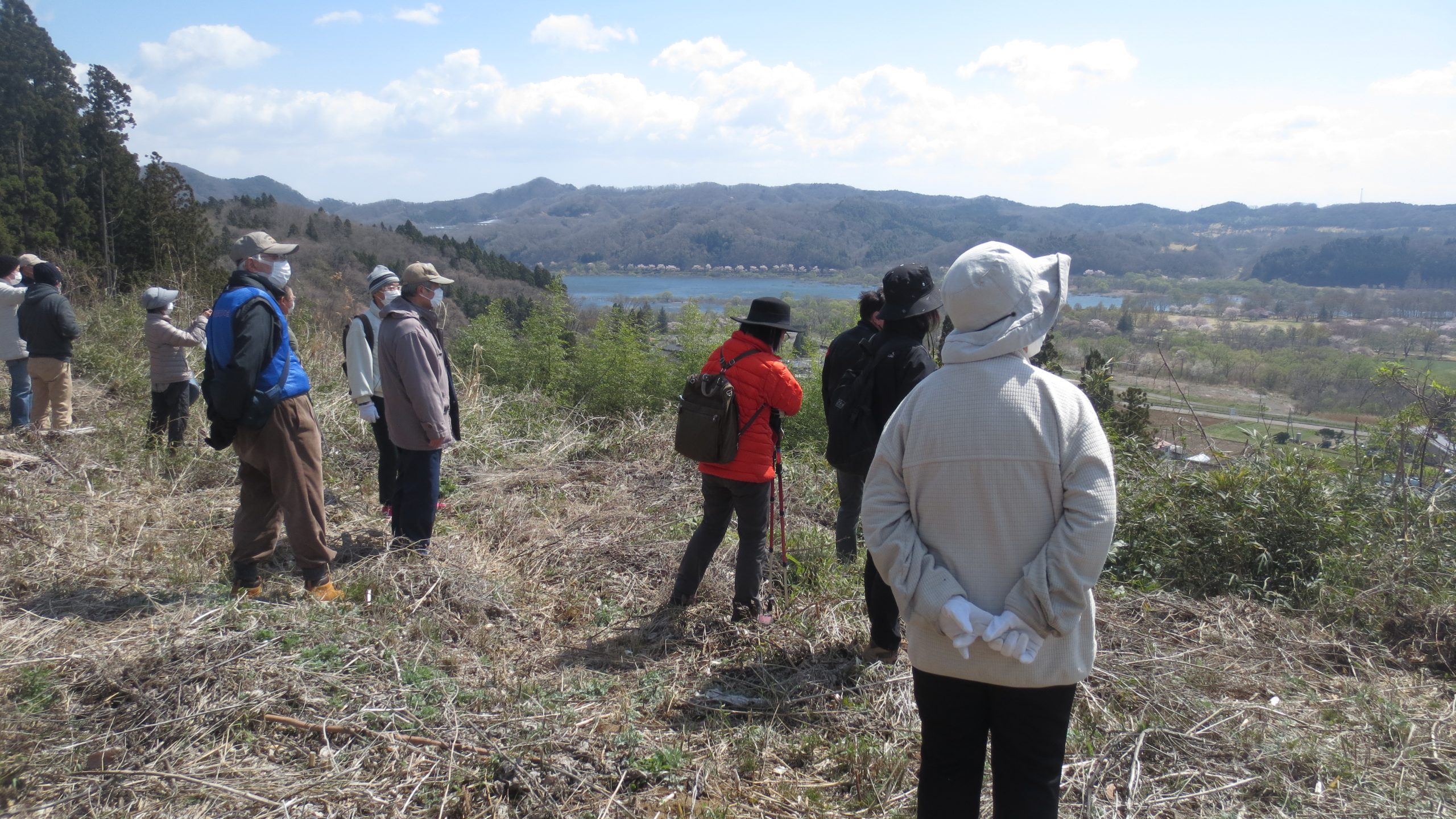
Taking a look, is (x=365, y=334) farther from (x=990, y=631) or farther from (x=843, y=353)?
(x=990, y=631)

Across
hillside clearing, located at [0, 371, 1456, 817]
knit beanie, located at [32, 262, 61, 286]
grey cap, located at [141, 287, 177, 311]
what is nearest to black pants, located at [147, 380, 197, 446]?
grey cap, located at [141, 287, 177, 311]

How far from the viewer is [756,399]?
12.3 feet

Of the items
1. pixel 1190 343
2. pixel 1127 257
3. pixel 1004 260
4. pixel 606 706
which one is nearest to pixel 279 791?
pixel 606 706

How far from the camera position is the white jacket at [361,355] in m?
5.28

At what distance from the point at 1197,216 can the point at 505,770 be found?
277ft

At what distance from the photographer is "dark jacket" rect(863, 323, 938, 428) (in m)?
3.45

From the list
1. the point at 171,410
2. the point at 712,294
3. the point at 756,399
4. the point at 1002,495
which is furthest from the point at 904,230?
the point at 1002,495

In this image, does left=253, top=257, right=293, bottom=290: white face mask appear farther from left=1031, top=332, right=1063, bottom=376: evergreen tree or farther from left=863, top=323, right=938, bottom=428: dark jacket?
left=1031, top=332, right=1063, bottom=376: evergreen tree

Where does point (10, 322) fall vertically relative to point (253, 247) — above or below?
below

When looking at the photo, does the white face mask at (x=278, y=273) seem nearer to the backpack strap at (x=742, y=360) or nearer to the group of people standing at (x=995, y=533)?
the backpack strap at (x=742, y=360)

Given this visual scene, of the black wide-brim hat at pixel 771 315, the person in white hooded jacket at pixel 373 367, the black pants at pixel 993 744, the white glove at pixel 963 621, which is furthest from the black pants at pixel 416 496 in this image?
the white glove at pixel 963 621

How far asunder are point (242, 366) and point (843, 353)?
112 inches

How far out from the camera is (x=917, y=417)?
78.1 inches

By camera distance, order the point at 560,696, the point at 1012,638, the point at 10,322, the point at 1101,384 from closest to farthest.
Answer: the point at 1012,638
the point at 560,696
the point at 10,322
the point at 1101,384
